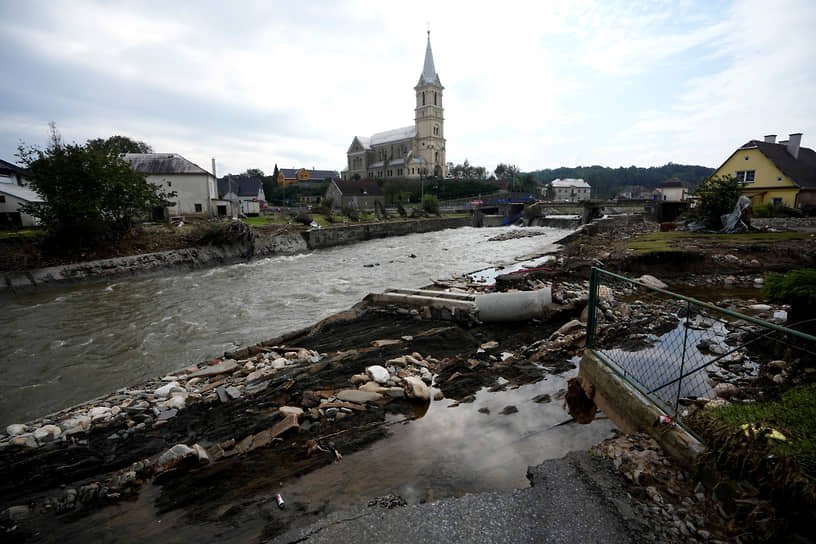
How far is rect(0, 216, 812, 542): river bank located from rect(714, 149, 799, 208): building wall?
1399 inches

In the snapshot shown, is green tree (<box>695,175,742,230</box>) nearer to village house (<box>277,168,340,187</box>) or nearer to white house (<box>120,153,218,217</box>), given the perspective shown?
white house (<box>120,153,218,217</box>)

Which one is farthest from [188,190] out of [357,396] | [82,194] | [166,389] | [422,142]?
[422,142]

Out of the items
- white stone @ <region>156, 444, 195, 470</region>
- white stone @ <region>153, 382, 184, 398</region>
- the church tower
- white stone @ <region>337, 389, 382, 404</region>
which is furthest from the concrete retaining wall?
the church tower

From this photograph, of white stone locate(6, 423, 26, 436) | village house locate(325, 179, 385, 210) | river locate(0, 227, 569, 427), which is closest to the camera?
white stone locate(6, 423, 26, 436)

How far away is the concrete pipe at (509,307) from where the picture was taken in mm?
9461

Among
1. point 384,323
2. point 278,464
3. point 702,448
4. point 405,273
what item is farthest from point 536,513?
point 405,273

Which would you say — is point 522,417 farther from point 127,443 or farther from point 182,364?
point 182,364

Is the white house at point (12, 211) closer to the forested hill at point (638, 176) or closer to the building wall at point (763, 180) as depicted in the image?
the building wall at point (763, 180)

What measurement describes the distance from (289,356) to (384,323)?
8.87 feet

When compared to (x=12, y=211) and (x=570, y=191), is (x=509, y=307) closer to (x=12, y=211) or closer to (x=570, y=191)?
(x=12, y=211)

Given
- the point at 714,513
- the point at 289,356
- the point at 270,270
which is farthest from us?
the point at 270,270

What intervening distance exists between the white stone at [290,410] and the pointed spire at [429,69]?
353 ft

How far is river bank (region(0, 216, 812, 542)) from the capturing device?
3.47m

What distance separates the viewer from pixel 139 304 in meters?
15.5
